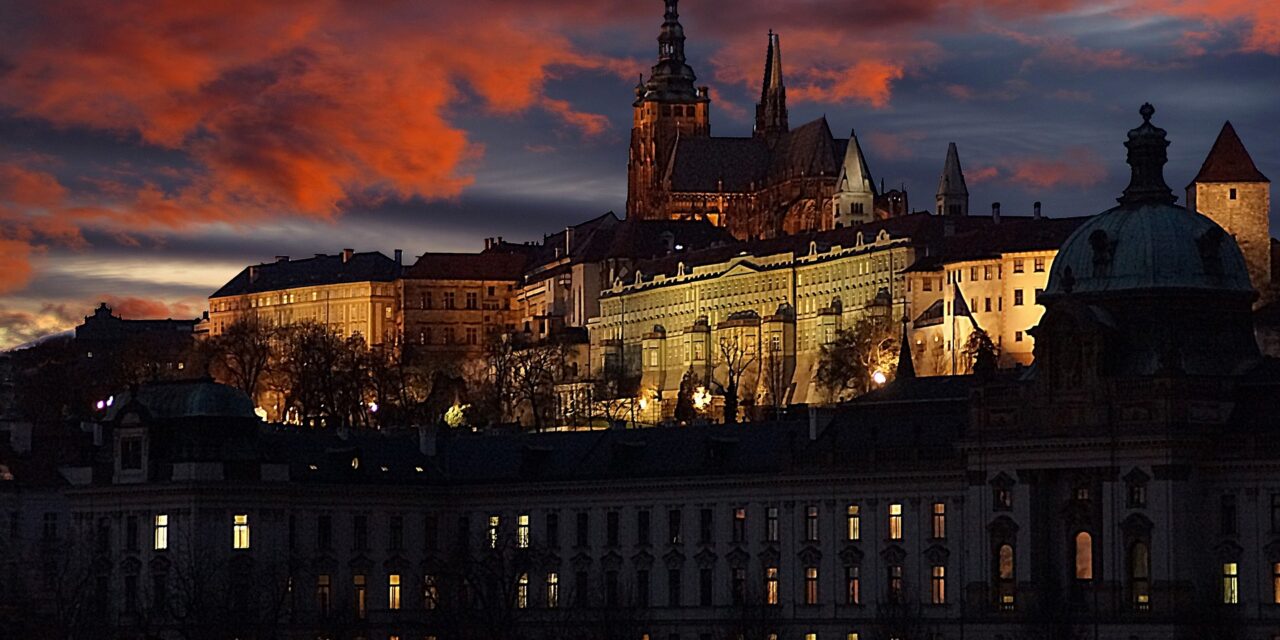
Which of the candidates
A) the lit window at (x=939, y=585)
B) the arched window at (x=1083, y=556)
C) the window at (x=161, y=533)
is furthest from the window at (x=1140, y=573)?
the window at (x=161, y=533)

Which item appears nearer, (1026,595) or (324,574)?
(1026,595)

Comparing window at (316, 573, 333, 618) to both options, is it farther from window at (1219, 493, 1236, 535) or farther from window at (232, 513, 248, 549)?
window at (1219, 493, 1236, 535)

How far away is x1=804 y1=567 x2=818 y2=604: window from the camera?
532 ft

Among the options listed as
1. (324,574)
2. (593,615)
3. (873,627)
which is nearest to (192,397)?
(324,574)

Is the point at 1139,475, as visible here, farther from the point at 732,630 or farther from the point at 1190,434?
the point at 732,630

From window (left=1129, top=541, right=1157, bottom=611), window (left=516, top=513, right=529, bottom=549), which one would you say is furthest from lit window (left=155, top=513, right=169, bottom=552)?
window (left=1129, top=541, right=1157, bottom=611)

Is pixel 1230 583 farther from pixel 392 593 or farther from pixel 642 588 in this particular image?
pixel 392 593

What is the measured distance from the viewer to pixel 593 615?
6481 inches

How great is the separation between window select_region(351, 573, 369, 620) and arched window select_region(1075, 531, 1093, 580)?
1446 inches

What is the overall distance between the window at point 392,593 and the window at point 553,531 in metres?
7.40

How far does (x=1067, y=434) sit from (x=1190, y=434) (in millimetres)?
6073

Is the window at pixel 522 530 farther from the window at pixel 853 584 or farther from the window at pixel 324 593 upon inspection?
the window at pixel 853 584

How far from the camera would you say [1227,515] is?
14800 centimetres

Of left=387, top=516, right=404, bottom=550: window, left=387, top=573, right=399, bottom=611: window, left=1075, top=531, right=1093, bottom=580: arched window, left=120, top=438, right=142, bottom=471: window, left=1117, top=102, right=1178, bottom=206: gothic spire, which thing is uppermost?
left=1117, top=102, right=1178, bottom=206: gothic spire
